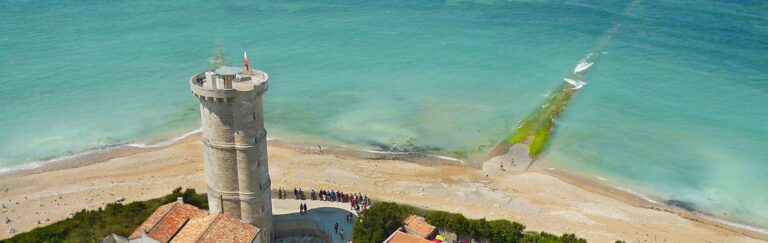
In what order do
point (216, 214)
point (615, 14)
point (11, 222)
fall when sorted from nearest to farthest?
point (216, 214) → point (11, 222) → point (615, 14)

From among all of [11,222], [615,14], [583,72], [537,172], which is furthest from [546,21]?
[11,222]

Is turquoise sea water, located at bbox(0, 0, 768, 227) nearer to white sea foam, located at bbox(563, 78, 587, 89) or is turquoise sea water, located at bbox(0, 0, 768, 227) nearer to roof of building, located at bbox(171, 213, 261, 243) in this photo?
white sea foam, located at bbox(563, 78, 587, 89)

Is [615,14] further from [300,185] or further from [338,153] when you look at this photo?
[300,185]

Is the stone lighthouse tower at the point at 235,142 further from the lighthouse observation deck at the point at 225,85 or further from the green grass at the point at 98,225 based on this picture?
the green grass at the point at 98,225

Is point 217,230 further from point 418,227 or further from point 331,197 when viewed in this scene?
point 331,197

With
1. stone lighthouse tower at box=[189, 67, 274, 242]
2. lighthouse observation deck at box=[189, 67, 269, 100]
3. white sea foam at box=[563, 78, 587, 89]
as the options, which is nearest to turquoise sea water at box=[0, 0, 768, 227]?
white sea foam at box=[563, 78, 587, 89]

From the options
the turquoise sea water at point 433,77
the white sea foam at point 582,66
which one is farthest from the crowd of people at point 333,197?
the white sea foam at point 582,66

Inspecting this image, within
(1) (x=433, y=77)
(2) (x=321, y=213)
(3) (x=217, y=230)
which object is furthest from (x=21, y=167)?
(1) (x=433, y=77)
